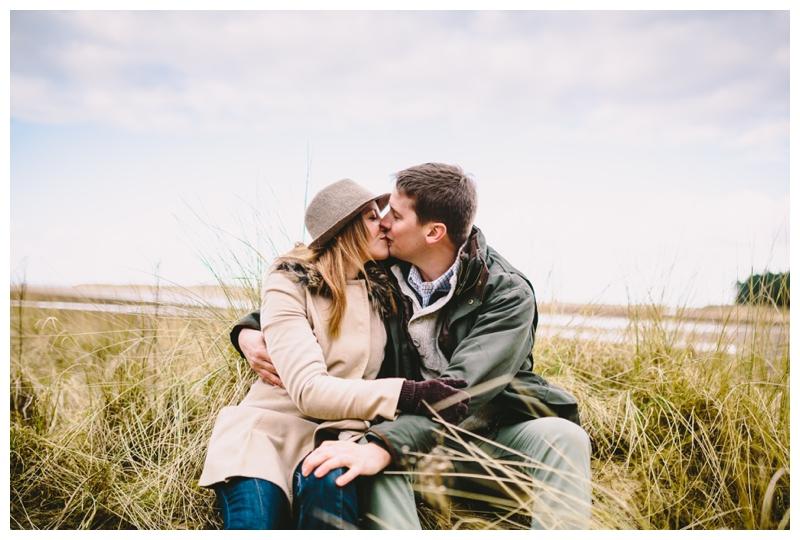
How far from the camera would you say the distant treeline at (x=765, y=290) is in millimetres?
2729

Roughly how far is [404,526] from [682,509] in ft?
3.56

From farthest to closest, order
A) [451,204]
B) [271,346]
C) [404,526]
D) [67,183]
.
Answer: [67,183], [451,204], [271,346], [404,526]

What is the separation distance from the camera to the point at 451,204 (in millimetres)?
2416

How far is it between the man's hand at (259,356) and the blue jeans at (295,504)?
0.37m

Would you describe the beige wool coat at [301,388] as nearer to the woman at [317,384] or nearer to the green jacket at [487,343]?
the woman at [317,384]

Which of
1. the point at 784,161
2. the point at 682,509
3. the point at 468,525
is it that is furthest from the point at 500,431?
the point at 784,161

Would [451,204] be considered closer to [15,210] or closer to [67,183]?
[15,210]

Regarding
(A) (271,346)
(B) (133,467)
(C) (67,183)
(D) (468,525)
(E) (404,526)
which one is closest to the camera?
(E) (404,526)

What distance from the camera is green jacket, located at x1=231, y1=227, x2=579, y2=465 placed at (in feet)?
6.88

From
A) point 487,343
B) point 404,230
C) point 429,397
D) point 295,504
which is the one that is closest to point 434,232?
point 404,230

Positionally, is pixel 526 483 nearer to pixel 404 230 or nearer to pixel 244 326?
pixel 404 230

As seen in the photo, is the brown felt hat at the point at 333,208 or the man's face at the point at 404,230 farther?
the man's face at the point at 404,230

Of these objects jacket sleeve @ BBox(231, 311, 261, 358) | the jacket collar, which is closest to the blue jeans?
jacket sleeve @ BBox(231, 311, 261, 358)

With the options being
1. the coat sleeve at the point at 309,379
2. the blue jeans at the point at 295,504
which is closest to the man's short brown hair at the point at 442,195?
the coat sleeve at the point at 309,379
